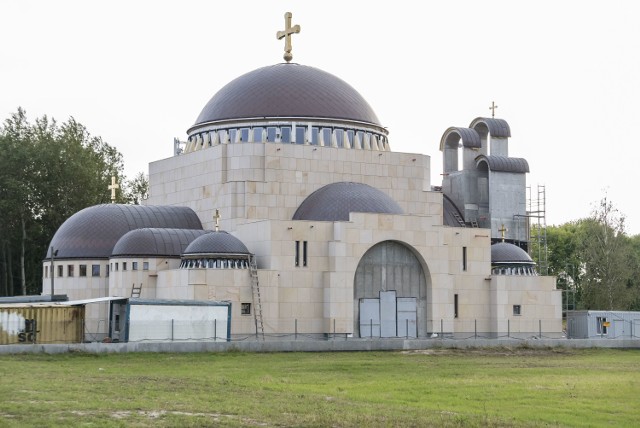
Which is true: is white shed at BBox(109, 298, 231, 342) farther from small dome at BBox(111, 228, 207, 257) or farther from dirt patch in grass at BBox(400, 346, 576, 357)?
dirt patch in grass at BBox(400, 346, 576, 357)

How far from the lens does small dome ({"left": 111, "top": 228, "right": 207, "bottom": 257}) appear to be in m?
57.9

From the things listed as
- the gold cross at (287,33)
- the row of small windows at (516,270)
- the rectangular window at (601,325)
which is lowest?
the rectangular window at (601,325)

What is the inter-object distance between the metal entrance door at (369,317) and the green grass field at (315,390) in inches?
353

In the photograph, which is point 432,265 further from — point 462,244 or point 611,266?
point 611,266

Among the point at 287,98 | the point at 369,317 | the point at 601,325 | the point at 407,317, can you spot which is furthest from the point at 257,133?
the point at 601,325

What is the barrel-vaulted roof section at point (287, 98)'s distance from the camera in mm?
Answer: 63844

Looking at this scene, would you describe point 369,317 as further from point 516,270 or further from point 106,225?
point 106,225

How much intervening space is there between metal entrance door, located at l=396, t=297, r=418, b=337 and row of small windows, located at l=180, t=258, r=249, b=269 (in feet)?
29.6

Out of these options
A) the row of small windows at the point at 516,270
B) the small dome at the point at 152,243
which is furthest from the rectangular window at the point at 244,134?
the row of small windows at the point at 516,270

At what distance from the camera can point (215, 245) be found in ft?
181

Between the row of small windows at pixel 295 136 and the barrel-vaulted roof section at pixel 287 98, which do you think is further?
the barrel-vaulted roof section at pixel 287 98

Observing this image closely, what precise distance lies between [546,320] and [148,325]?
24953 millimetres

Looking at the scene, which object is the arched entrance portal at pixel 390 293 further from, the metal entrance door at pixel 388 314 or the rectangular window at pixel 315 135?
the rectangular window at pixel 315 135

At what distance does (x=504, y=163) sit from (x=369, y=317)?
1748 centimetres
